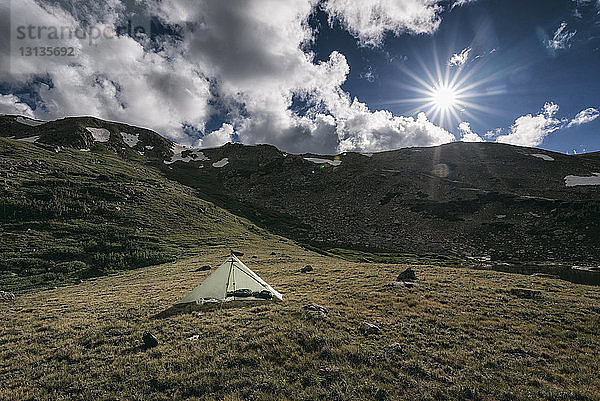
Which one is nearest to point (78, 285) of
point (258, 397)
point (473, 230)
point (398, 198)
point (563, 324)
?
point (258, 397)

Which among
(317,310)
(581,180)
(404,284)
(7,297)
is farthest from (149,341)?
(581,180)

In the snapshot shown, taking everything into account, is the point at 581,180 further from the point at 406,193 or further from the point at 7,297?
the point at 7,297

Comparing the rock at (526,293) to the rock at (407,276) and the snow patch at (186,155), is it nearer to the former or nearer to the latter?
the rock at (407,276)

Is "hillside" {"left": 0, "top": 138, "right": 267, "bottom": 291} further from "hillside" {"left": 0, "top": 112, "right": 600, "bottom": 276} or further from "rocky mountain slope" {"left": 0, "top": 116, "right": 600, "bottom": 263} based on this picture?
"rocky mountain slope" {"left": 0, "top": 116, "right": 600, "bottom": 263}

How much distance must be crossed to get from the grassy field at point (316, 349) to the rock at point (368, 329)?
30cm

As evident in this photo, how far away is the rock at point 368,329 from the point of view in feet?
40.8

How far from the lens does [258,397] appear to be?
783 centimetres

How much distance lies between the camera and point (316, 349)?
10578 millimetres

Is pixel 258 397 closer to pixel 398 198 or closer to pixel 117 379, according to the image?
pixel 117 379

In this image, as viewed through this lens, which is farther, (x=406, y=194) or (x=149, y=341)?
(x=406, y=194)

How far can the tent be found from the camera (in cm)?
1578

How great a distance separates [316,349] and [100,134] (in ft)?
553

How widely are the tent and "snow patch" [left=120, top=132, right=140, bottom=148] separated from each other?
6319 inches

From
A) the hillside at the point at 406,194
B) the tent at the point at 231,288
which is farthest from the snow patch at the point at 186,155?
the tent at the point at 231,288
